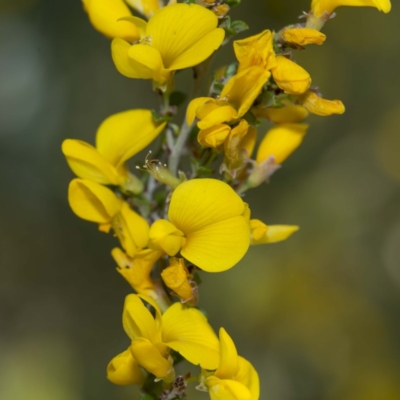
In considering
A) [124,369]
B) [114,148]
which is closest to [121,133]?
[114,148]

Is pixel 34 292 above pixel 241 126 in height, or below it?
below

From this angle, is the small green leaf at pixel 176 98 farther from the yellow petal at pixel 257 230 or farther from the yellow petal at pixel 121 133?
the yellow petal at pixel 257 230

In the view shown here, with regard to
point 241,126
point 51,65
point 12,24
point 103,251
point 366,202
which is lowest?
point 366,202

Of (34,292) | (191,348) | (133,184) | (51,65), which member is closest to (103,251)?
(34,292)

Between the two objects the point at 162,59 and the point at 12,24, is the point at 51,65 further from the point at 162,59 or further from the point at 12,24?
the point at 162,59

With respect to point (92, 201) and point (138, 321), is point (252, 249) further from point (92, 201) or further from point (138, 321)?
point (138, 321)

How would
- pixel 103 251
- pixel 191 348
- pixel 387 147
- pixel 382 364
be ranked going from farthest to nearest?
1. pixel 387 147
2. pixel 103 251
3. pixel 382 364
4. pixel 191 348

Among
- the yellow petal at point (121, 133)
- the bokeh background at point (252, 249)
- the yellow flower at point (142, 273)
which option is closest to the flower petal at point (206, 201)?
the yellow flower at point (142, 273)

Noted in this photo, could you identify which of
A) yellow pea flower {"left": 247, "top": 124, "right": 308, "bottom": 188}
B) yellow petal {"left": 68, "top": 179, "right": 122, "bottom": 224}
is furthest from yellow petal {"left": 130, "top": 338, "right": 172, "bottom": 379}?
yellow pea flower {"left": 247, "top": 124, "right": 308, "bottom": 188}

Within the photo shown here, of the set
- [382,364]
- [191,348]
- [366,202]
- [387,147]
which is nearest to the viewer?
[191,348]
